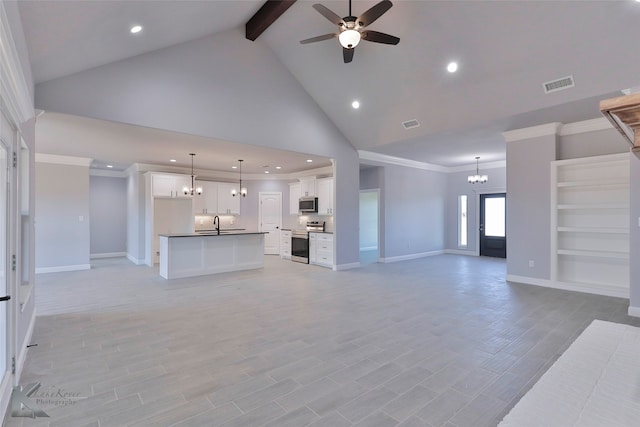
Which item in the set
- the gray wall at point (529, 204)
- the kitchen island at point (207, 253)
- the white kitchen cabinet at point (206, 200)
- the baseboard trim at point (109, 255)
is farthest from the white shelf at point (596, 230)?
the baseboard trim at point (109, 255)

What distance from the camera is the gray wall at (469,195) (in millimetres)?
9172

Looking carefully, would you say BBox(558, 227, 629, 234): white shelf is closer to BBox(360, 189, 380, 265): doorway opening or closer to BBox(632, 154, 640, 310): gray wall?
BBox(632, 154, 640, 310): gray wall

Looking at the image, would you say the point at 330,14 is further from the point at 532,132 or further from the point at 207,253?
the point at 207,253

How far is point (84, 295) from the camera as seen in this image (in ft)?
16.7

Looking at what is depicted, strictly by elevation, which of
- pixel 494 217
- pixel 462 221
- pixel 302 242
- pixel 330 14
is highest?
pixel 330 14

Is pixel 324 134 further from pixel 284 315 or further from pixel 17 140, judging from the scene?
pixel 17 140

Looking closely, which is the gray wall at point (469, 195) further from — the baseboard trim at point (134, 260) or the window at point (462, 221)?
the baseboard trim at point (134, 260)

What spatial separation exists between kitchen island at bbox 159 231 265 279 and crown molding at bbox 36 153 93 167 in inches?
115

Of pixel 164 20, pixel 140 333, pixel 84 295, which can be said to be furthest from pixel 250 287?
pixel 164 20

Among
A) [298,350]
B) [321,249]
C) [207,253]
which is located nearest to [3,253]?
[298,350]

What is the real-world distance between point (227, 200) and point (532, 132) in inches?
320

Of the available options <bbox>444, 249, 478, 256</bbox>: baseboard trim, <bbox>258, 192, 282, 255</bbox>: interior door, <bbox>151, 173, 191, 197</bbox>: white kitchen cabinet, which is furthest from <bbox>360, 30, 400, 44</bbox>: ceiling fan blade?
<bbox>444, 249, 478, 256</bbox>: baseboard trim

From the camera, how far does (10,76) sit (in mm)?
2070

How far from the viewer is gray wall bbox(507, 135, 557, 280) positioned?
5.57 meters
